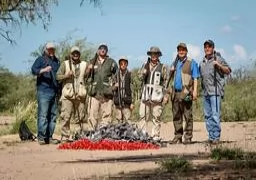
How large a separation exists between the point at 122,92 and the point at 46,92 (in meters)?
1.84

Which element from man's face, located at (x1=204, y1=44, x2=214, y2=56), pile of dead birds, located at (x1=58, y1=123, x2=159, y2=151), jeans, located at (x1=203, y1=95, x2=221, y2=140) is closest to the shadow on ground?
pile of dead birds, located at (x1=58, y1=123, x2=159, y2=151)

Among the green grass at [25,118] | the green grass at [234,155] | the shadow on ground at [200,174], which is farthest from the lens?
the green grass at [25,118]

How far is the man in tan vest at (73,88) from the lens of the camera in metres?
15.9

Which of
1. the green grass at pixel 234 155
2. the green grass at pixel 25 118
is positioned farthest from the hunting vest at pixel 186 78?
the green grass at pixel 25 118

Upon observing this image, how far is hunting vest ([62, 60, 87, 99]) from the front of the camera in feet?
52.3

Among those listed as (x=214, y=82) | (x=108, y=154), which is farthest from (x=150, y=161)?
(x=214, y=82)

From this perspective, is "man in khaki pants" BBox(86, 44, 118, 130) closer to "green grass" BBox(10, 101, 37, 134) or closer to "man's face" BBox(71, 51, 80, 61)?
"man's face" BBox(71, 51, 80, 61)

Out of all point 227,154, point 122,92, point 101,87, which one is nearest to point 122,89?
point 122,92

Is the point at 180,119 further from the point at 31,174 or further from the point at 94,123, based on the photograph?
the point at 31,174

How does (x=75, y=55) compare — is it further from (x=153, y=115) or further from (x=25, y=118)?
(x=25, y=118)

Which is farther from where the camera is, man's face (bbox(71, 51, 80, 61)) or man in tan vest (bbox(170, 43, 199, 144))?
man's face (bbox(71, 51, 80, 61))

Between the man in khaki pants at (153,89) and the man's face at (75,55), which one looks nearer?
the man in khaki pants at (153,89)

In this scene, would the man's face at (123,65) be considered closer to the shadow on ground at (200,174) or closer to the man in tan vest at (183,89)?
the man in tan vest at (183,89)

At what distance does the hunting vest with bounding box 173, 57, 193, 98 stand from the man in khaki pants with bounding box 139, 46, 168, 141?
1.57 feet
